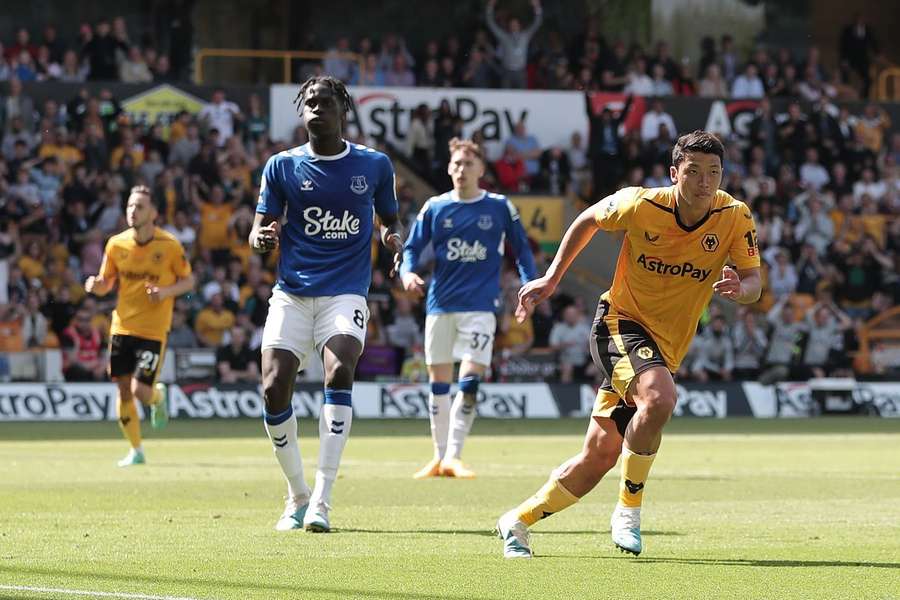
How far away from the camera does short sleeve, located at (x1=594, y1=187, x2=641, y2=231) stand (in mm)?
8883

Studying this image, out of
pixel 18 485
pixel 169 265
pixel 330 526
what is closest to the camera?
pixel 330 526

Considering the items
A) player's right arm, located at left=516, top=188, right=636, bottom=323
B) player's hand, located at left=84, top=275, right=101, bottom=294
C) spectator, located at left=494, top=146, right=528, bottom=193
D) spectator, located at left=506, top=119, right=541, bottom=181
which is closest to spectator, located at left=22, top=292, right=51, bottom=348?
spectator, located at left=494, top=146, right=528, bottom=193

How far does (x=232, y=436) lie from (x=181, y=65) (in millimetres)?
13778

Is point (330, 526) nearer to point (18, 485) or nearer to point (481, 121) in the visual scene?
Result: point (18, 485)

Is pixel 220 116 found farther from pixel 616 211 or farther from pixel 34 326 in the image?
pixel 616 211

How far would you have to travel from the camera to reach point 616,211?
890cm

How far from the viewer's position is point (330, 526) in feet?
33.7

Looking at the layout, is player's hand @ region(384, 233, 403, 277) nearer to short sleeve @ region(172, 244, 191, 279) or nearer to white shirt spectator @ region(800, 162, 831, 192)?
short sleeve @ region(172, 244, 191, 279)

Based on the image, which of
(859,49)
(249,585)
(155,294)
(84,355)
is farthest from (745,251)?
(859,49)

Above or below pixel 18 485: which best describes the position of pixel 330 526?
above

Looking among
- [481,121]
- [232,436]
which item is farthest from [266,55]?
[232,436]

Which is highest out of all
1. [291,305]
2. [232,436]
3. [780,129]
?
[291,305]

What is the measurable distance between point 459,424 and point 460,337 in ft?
2.77

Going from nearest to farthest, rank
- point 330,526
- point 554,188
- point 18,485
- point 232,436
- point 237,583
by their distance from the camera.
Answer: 1. point 237,583
2. point 330,526
3. point 18,485
4. point 232,436
5. point 554,188
